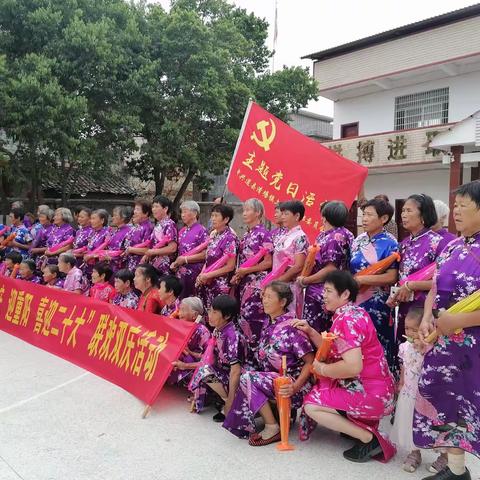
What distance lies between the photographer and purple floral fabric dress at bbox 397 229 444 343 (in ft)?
11.2

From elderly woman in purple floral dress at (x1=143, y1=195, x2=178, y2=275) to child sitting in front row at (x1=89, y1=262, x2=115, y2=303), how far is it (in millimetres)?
570

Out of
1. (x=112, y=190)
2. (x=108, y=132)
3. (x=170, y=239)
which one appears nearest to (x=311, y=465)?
(x=170, y=239)

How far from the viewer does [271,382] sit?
129 inches

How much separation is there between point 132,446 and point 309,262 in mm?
1822

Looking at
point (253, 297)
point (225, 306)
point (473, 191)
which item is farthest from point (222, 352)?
point (473, 191)

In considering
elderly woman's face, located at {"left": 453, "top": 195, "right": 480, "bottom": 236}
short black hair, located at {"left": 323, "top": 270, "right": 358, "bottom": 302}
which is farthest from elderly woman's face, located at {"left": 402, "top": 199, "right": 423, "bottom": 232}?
elderly woman's face, located at {"left": 453, "top": 195, "right": 480, "bottom": 236}

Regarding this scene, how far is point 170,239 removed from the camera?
209 inches

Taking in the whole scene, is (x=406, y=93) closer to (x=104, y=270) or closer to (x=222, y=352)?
(x=104, y=270)

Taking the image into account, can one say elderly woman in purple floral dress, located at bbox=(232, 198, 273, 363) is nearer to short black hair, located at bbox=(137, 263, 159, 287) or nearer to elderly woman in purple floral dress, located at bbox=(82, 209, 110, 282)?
short black hair, located at bbox=(137, 263, 159, 287)

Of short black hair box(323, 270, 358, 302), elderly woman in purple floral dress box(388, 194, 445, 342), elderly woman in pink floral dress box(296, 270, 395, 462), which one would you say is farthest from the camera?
elderly woman in purple floral dress box(388, 194, 445, 342)

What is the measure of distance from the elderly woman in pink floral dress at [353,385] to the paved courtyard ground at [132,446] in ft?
0.50

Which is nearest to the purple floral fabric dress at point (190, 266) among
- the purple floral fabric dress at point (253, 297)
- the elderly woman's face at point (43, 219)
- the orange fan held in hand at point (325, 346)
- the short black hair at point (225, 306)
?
the purple floral fabric dress at point (253, 297)

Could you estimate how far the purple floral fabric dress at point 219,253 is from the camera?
4.60m

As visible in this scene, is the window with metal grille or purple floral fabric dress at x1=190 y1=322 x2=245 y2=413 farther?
the window with metal grille
